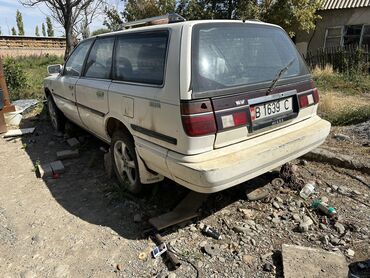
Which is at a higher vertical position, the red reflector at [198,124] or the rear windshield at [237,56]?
the rear windshield at [237,56]

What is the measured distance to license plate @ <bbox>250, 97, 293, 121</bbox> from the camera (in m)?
2.79

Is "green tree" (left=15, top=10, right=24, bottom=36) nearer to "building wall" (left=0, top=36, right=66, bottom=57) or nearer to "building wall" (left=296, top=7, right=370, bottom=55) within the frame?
"building wall" (left=0, top=36, right=66, bottom=57)

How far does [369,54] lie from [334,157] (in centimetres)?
1139

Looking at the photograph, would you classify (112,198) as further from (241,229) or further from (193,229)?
(241,229)

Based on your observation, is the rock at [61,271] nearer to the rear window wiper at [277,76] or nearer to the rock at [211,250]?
the rock at [211,250]

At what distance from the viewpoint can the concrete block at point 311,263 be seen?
2.39 meters

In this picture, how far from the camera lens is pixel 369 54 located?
521 inches

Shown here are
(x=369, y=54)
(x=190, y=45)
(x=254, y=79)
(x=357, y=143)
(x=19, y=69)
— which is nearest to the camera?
(x=190, y=45)

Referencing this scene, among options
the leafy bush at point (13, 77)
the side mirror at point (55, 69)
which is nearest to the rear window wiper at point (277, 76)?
the side mirror at point (55, 69)

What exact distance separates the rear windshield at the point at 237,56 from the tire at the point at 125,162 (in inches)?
47.2

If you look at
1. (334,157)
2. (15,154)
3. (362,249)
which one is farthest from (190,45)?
(15,154)

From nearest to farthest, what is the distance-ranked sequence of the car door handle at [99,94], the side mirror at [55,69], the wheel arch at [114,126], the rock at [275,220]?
the rock at [275,220]
the wheel arch at [114,126]
the car door handle at [99,94]
the side mirror at [55,69]

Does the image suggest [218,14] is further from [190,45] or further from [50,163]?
[190,45]

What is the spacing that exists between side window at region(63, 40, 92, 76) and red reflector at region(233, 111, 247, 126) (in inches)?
104
